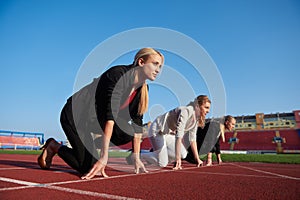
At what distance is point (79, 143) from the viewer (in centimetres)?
265

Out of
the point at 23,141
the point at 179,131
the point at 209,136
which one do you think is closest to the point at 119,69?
the point at 179,131

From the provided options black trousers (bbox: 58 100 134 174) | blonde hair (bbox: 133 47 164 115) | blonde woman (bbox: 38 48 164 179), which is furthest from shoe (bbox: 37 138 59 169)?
blonde hair (bbox: 133 47 164 115)

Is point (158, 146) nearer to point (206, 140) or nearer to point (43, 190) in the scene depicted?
point (206, 140)

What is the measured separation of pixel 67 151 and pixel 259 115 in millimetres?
72084

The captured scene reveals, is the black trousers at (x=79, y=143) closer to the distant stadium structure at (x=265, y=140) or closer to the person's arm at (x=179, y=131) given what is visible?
the person's arm at (x=179, y=131)

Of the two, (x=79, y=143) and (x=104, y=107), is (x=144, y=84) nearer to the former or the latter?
(x=104, y=107)

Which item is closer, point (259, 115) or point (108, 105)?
point (108, 105)

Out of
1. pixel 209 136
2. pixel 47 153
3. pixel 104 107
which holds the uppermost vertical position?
pixel 104 107

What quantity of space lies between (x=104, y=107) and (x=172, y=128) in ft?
8.69

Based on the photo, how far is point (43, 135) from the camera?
102ft

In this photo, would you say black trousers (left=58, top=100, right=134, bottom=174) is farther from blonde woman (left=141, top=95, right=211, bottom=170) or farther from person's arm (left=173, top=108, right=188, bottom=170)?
blonde woman (left=141, top=95, right=211, bottom=170)

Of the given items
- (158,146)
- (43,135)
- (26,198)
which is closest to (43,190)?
(26,198)

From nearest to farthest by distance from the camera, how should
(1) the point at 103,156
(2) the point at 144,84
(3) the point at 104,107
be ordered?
(1) the point at 103,156, (3) the point at 104,107, (2) the point at 144,84

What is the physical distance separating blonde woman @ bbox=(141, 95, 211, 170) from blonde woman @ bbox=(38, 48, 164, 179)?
1.39m
